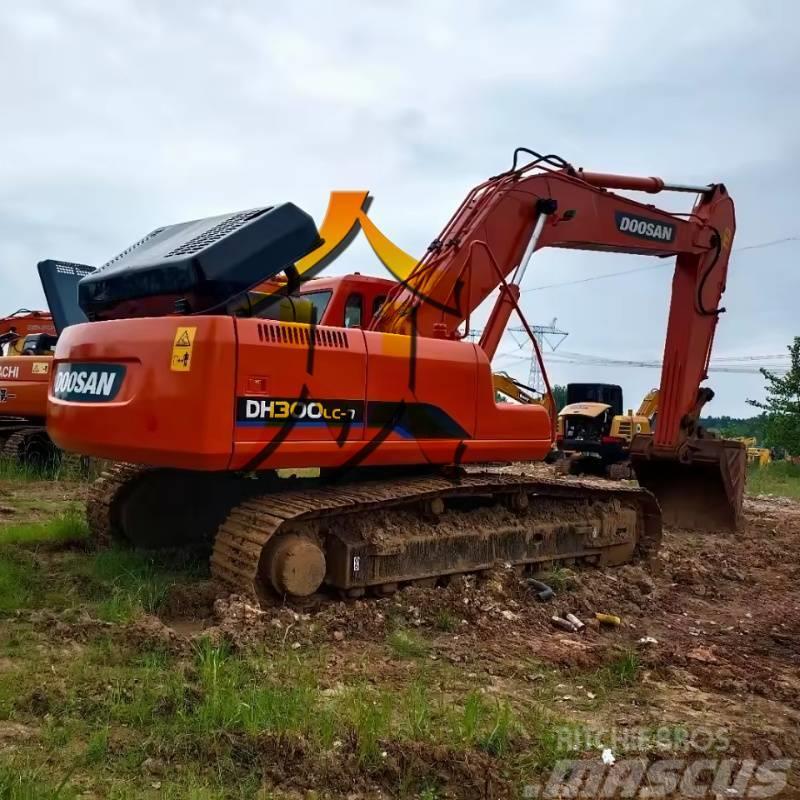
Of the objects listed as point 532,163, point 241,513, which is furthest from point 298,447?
point 532,163

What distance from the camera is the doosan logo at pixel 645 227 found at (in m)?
7.93

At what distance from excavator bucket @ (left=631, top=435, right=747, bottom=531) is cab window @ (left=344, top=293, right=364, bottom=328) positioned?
160 inches

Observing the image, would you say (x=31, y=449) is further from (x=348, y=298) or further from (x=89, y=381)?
(x=89, y=381)

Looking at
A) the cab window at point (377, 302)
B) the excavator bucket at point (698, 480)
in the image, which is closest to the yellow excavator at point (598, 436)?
the excavator bucket at point (698, 480)

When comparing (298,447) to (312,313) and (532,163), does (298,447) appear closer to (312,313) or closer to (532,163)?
(312,313)

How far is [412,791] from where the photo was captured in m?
2.96

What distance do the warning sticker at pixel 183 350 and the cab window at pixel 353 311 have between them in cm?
198

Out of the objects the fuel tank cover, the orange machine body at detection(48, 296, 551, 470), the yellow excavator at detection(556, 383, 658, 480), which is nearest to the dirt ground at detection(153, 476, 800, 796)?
the orange machine body at detection(48, 296, 551, 470)

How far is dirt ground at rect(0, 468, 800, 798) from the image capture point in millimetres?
3326

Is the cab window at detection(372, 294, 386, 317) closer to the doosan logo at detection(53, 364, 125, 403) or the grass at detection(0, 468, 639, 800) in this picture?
the doosan logo at detection(53, 364, 125, 403)

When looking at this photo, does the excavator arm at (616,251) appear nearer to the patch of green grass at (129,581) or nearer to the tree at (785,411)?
the patch of green grass at (129,581)

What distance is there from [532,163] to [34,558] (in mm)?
4864

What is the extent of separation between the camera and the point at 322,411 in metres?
5.14

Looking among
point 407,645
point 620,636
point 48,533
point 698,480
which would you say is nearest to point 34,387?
point 48,533
